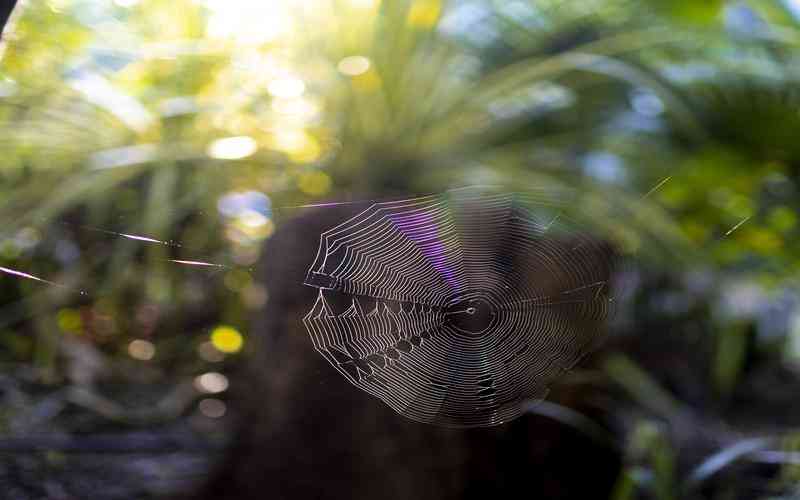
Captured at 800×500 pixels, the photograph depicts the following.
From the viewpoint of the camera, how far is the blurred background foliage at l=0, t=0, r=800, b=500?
64.3 inches

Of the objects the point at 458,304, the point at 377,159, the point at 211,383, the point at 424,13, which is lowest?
the point at 211,383

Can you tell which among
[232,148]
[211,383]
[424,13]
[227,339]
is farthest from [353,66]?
[211,383]

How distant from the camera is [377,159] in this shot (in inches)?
69.9

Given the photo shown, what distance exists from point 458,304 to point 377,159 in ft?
2.04

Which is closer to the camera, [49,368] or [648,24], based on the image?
[49,368]

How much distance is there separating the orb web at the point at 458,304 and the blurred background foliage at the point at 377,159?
299mm

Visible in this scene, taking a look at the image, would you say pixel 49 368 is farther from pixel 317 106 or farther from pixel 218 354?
pixel 317 106

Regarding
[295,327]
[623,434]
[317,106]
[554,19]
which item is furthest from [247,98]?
[623,434]

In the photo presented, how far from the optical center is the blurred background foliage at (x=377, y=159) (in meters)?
1.63

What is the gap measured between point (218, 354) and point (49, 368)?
43 cm

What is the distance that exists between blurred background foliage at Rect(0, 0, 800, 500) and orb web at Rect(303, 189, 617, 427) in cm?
30

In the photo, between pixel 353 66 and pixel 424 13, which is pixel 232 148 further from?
pixel 424 13

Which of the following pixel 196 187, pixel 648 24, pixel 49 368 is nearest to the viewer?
pixel 49 368

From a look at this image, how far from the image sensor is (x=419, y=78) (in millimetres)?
1856
